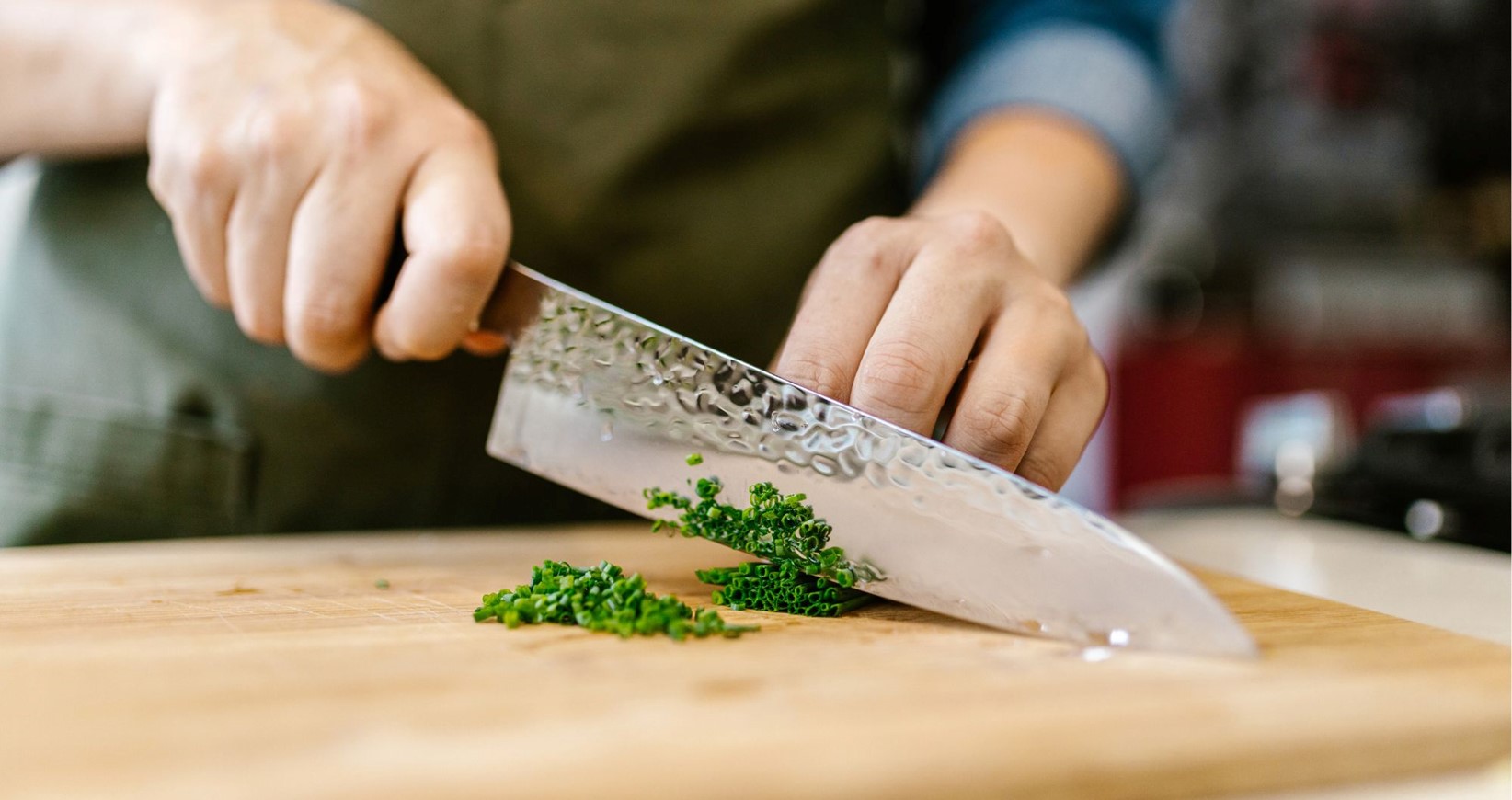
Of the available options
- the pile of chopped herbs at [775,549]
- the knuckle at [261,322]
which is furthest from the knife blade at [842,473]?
the knuckle at [261,322]

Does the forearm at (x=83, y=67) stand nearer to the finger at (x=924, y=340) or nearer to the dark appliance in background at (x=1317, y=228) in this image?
the finger at (x=924, y=340)

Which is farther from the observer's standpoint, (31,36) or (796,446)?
(31,36)

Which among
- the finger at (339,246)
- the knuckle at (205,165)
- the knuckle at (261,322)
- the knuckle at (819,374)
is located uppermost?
the knuckle at (205,165)

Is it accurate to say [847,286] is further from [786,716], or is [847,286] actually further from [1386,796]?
[1386,796]

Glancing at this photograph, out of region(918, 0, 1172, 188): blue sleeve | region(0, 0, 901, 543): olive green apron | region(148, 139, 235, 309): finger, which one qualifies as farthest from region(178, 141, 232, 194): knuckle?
region(918, 0, 1172, 188): blue sleeve

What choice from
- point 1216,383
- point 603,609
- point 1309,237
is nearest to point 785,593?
point 603,609

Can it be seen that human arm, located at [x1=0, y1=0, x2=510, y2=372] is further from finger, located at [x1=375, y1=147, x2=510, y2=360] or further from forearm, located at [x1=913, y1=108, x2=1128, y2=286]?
forearm, located at [x1=913, y1=108, x2=1128, y2=286]

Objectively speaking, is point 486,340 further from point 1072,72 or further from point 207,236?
point 1072,72

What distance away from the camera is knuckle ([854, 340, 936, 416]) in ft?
2.77

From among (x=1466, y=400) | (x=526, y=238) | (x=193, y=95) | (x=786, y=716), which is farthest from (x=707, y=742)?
(x=1466, y=400)

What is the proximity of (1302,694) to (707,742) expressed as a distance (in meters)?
0.37

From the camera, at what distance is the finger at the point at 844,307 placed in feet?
2.91

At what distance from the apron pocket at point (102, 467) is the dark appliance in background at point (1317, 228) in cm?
322

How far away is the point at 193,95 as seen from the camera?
1.06 metres
